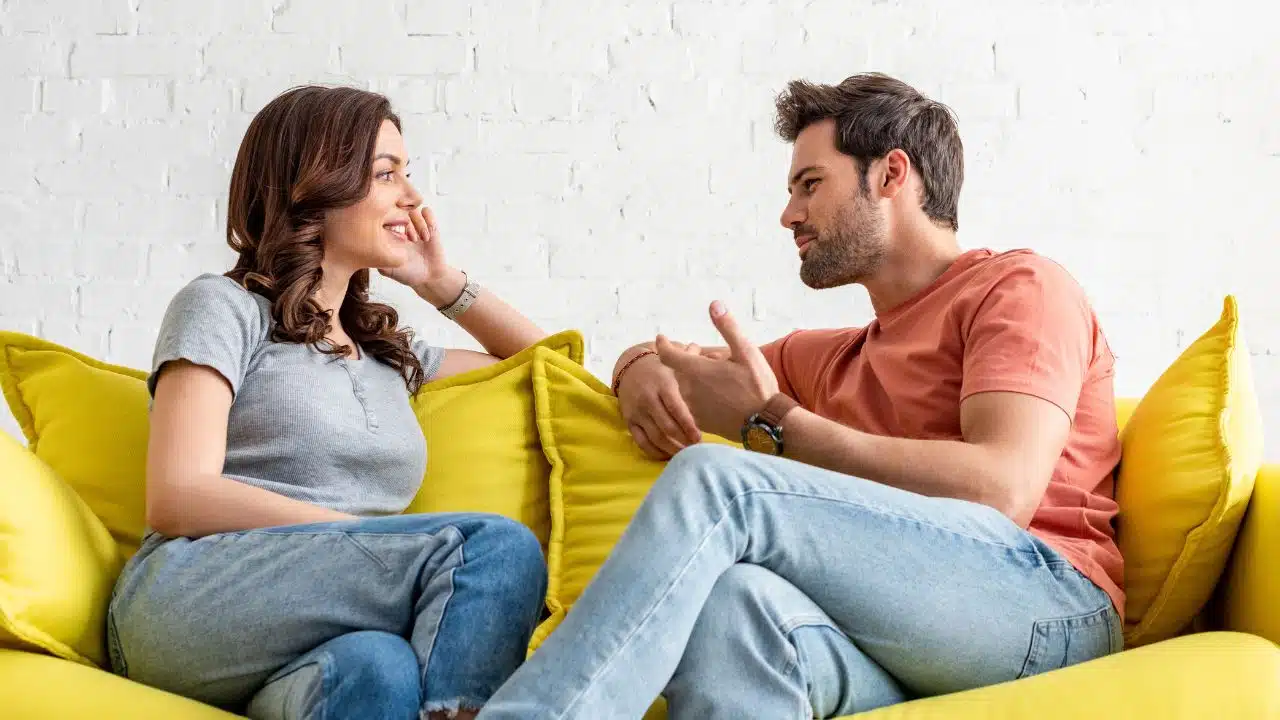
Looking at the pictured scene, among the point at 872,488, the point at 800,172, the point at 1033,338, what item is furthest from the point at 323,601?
the point at 800,172

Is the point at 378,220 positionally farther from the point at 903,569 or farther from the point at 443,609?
the point at 903,569

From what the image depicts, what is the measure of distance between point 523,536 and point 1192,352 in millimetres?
990

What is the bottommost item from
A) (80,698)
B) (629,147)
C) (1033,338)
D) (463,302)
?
(80,698)

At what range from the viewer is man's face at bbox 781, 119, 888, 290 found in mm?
2018

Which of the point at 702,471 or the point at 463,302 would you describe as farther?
the point at 463,302

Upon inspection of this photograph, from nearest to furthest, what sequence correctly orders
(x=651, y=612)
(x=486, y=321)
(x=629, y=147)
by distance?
(x=651, y=612) < (x=486, y=321) < (x=629, y=147)

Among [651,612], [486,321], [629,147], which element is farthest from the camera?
[629,147]

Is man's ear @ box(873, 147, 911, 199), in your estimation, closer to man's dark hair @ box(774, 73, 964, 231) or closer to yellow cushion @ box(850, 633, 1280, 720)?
man's dark hair @ box(774, 73, 964, 231)

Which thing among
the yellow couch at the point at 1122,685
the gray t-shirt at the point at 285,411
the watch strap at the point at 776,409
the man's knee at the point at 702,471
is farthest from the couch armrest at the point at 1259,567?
the gray t-shirt at the point at 285,411

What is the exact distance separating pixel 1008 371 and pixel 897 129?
1.97 feet

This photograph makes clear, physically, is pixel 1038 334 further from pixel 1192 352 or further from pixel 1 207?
pixel 1 207

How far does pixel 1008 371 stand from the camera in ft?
5.29

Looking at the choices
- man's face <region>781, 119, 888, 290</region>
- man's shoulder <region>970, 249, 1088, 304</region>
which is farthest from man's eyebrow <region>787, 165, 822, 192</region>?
man's shoulder <region>970, 249, 1088, 304</region>

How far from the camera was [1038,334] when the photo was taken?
164 centimetres
